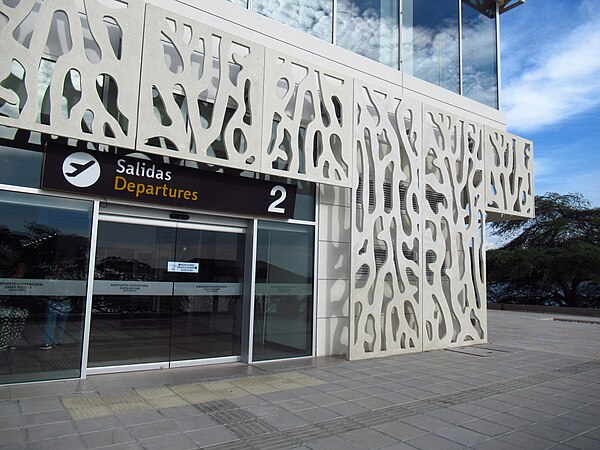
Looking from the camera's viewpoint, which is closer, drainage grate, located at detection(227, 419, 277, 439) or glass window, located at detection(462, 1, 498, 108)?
drainage grate, located at detection(227, 419, 277, 439)

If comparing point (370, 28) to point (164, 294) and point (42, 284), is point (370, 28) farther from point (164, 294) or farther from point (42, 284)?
point (42, 284)

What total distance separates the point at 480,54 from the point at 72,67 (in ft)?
35.4

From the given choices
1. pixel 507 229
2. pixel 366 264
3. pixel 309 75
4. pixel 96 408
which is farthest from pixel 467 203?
pixel 507 229

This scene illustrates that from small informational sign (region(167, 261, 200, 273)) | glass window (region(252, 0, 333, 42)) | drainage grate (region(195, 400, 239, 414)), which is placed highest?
glass window (region(252, 0, 333, 42))

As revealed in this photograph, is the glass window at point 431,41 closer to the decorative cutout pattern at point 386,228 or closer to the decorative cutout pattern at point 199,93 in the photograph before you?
the decorative cutout pattern at point 386,228

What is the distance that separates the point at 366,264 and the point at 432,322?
2.30 m

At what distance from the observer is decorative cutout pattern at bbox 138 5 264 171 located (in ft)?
23.1

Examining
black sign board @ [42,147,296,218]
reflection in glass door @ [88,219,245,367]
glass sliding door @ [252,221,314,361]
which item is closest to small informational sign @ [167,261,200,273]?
reflection in glass door @ [88,219,245,367]

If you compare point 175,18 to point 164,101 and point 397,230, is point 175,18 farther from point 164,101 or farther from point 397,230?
point 397,230

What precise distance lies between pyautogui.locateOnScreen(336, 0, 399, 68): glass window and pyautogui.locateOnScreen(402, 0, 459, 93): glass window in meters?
0.32

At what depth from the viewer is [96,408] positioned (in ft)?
17.8

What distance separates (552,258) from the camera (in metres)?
27.7

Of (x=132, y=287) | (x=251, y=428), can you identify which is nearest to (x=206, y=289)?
(x=132, y=287)

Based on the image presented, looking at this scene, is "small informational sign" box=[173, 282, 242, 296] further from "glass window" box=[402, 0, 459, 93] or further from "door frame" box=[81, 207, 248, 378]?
"glass window" box=[402, 0, 459, 93]
